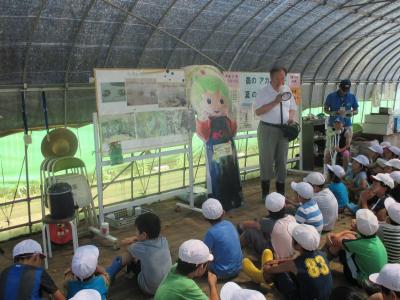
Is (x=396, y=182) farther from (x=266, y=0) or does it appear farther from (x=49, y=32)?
(x=49, y=32)

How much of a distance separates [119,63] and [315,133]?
600 centimetres

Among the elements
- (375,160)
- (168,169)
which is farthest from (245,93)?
(375,160)

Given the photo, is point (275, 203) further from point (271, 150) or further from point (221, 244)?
point (271, 150)

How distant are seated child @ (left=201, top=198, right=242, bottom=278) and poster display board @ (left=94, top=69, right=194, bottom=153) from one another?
182cm

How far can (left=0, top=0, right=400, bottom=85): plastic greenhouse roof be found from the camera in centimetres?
504

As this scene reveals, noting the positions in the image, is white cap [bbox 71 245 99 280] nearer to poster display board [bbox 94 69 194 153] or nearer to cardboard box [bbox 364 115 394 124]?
poster display board [bbox 94 69 194 153]

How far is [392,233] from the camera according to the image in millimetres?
4000

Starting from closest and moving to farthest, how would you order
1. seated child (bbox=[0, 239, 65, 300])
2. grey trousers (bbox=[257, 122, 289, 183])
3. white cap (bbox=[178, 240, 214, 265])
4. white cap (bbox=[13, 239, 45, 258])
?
seated child (bbox=[0, 239, 65, 300])
white cap (bbox=[178, 240, 214, 265])
white cap (bbox=[13, 239, 45, 258])
grey trousers (bbox=[257, 122, 289, 183])

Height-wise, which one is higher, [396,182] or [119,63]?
[119,63]

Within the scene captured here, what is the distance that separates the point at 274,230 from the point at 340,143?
483 cm

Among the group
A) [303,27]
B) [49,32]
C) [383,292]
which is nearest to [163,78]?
[49,32]

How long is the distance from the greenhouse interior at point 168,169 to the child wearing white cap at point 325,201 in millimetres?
29

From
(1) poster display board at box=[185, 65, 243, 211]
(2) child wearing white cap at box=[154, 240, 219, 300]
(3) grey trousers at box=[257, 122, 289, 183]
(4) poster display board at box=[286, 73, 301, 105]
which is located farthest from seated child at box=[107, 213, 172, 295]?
(4) poster display board at box=[286, 73, 301, 105]

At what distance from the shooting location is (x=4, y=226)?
212 inches
